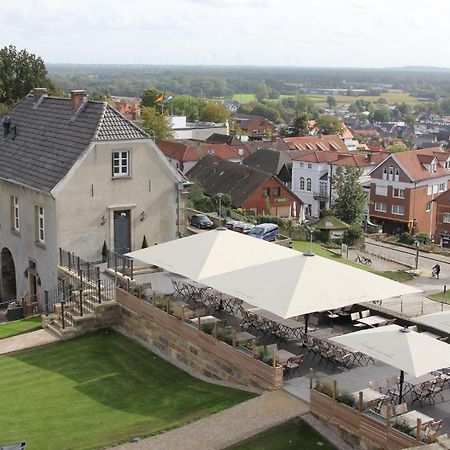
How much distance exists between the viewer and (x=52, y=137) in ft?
113

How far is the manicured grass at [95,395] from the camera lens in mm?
18062

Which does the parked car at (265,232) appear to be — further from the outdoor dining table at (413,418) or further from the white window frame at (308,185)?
the white window frame at (308,185)

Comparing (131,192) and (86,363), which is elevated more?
(131,192)

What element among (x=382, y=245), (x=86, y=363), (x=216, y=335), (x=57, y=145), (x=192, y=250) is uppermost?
(x=57, y=145)

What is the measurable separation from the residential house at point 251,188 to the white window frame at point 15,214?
41.7m

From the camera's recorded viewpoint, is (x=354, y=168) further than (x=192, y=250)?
Yes

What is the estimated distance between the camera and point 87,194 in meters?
31.8

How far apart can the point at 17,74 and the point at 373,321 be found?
54.5 meters

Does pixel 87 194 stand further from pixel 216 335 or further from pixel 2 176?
pixel 216 335

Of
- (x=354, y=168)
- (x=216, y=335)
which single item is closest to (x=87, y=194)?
(x=216, y=335)

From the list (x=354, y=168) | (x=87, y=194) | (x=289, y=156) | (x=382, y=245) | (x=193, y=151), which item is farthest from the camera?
(x=289, y=156)

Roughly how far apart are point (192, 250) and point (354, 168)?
59504 mm

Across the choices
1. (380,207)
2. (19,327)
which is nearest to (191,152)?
(380,207)

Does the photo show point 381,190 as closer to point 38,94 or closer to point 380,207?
point 380,207
